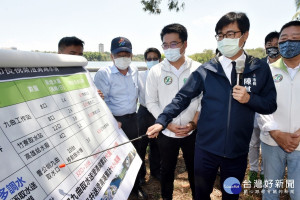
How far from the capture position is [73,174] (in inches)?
44.0

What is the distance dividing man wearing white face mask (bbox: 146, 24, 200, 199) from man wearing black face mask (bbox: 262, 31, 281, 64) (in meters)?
2.56

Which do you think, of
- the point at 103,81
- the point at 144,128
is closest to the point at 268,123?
the point at 144,128

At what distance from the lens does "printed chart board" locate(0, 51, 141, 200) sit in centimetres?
87

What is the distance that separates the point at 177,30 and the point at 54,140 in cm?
197

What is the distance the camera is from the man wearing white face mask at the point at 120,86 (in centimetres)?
300

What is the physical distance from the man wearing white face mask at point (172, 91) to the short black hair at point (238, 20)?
0.64m

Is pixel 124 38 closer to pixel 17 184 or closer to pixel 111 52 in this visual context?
pixel 111 52

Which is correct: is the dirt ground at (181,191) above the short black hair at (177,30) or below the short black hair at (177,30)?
below

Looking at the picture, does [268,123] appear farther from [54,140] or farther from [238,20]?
[54,140]

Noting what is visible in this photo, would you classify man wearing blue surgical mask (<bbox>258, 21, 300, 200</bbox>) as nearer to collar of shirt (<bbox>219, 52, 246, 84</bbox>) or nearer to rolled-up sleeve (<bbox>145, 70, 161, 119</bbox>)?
collar of shirt (<bbox>219, 52, 246, 84</bbox>)

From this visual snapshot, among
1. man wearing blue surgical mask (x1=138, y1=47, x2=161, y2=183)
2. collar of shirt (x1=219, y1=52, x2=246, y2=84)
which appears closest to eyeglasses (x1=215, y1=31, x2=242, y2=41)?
collar of shirt (x1=219, y1=52, x2=246, y2=84)

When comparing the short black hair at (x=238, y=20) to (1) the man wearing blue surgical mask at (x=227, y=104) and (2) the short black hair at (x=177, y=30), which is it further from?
(2) the short black hair at (x=177, y=30)

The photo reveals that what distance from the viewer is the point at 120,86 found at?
3066 mm

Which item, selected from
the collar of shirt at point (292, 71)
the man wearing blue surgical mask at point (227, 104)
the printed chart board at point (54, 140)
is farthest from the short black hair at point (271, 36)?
the printed chart board at point (54, 140)
